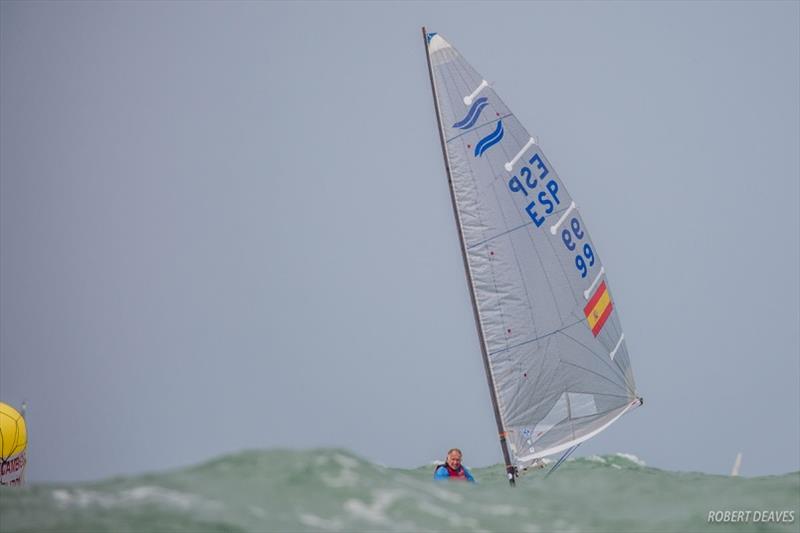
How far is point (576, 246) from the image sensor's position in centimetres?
1087

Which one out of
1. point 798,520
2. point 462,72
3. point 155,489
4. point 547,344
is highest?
point 462,72

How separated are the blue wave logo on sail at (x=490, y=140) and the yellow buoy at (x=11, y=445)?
7.79 m

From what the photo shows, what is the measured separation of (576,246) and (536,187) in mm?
748

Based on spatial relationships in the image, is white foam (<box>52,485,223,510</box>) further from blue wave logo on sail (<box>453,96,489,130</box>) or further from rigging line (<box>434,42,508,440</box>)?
blue wave logo on sail (<box>453,96,489,130</box>)

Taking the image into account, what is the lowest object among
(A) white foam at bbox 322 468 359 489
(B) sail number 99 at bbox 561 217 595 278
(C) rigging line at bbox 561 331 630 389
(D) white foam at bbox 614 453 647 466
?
(D) white foam at bbox 614 453 647 466

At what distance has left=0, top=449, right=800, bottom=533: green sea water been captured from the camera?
6.87 m

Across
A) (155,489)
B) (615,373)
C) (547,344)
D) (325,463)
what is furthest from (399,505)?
(615,373)

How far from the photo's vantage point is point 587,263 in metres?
10.9

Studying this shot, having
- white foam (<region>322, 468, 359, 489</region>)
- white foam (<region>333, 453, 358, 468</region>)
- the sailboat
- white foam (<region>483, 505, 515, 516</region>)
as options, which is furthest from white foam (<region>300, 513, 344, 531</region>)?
the sailboat

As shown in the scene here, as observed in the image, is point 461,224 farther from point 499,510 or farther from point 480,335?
point 499,510

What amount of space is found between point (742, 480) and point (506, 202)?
15.6 feet

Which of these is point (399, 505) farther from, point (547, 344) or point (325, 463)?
point (547, 344)

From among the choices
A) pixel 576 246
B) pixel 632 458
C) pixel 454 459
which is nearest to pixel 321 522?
pixel 454 459

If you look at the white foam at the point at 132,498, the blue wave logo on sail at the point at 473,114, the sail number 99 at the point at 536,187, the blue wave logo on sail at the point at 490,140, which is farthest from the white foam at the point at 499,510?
the blue wave logo on sail at the point at 473,114
